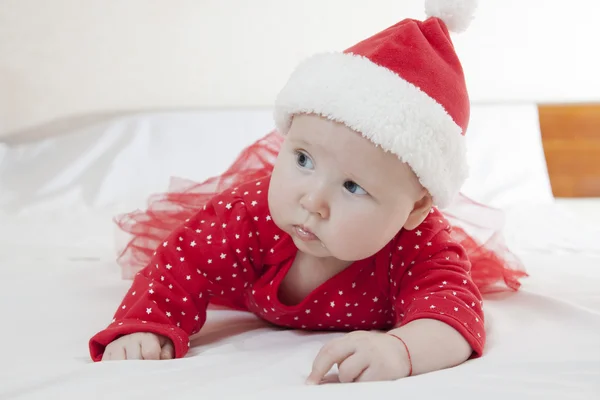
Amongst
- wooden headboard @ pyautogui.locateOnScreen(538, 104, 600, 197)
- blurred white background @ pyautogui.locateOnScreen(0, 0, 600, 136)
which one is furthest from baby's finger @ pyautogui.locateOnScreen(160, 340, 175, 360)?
wooden headboard @ pyautogui.locateOnScreen(538, 104, 600, 197)

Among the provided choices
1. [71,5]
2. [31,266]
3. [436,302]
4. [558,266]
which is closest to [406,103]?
[436,302]

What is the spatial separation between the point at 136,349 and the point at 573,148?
6.12 ft

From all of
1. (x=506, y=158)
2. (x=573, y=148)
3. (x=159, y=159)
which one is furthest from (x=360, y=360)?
(x=573, y=148)

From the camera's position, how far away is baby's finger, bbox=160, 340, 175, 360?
831 millimetres

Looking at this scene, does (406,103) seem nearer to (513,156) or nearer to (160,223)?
(160,223)

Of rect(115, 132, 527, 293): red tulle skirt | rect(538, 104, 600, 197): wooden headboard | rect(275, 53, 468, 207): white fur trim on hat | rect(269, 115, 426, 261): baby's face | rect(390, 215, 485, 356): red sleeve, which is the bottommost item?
rect(538, 104, 600, 197): wooden headboard

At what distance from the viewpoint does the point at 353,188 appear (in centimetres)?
80

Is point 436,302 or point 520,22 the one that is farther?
point 520,22

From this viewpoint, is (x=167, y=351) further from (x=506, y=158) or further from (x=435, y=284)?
(x=506, y=158)

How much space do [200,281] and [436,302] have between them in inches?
Result: 12.3

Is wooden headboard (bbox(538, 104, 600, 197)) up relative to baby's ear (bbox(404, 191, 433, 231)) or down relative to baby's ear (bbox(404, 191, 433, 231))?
down

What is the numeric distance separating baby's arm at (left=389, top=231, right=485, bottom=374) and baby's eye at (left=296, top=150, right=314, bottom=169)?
8.5 inches

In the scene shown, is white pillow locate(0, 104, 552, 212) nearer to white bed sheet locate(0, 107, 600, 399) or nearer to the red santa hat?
white bed sheet locate(0, 107, 600, 399)

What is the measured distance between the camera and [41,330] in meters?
0.94
